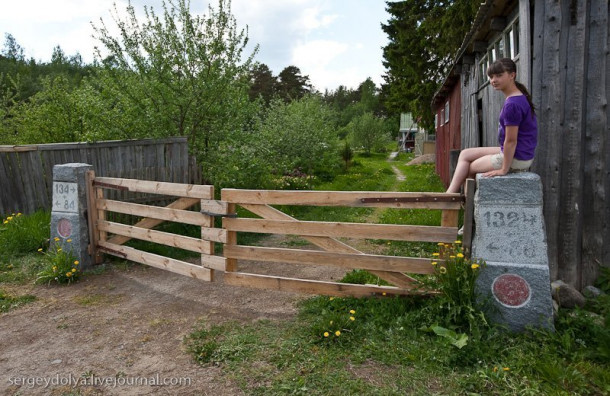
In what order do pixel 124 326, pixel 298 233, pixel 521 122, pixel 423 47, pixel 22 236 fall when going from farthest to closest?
pixel 423 47 < pixel 22 236 < pixel 298 233 < pixel 124 326 < pixel 521 122

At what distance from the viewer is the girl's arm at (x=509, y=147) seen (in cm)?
371

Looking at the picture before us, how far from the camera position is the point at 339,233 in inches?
175

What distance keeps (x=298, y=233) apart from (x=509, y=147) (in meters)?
2.21

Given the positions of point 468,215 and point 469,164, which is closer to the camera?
point 468,215

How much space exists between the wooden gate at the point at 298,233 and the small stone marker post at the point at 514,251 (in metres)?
0.35

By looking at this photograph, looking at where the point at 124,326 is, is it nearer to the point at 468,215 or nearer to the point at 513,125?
the point at 468,215

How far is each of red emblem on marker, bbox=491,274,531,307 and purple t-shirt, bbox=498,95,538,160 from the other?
3.59 ft

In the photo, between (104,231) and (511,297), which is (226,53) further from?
(511,297)

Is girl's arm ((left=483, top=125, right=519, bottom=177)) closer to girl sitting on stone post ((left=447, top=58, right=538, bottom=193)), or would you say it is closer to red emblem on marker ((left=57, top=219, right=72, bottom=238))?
girl sitting on stone post ((left=447, top=58, right=538, bottom=193))

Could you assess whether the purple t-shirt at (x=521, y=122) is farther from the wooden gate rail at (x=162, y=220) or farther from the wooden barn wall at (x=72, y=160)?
the wooden barn wall at (x=72, y=160)

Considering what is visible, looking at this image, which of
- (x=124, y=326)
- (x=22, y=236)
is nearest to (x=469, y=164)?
(x=124, y=326)

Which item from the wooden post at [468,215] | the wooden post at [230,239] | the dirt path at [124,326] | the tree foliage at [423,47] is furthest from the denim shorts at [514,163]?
the tree foliage at [423,47]

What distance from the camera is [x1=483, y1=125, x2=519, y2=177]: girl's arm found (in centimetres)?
371

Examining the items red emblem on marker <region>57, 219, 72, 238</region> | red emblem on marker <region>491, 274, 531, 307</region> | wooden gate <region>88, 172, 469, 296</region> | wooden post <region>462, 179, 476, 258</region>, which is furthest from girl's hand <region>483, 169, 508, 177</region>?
red emblem on marker <region>57, 219, 72, 238</region>
